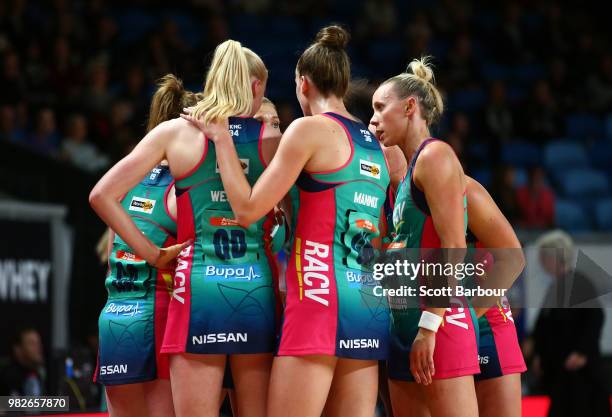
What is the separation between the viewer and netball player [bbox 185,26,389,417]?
11.8 feet

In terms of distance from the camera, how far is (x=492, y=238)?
4348 mm

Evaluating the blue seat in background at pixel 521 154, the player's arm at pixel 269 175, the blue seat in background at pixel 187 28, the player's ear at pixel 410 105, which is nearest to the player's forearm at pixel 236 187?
the player's arm at pixel 269 175

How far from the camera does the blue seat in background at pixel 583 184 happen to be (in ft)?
39.2

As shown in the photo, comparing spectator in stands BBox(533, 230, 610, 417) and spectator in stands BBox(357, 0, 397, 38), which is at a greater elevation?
spectator in stands BBox(357, 0, 397, 38)

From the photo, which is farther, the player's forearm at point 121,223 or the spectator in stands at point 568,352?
the spectator in stands at point 568,352

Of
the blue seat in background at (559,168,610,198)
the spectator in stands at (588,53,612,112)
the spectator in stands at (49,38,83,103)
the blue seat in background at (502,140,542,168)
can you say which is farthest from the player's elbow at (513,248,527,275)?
the spectator in stands at (588,53,612,112)

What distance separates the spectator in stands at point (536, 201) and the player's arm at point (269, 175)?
289 inches

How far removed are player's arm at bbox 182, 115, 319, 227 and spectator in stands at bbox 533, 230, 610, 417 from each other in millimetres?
2885

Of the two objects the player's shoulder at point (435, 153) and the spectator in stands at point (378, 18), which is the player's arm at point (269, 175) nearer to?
the player's shoulder at point (435, 153)

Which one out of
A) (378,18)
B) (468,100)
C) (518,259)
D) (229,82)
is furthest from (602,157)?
(229,82)

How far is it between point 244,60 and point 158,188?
862mm

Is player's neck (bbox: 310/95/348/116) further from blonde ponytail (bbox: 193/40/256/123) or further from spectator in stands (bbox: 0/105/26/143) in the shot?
spectator in stands (bbox: 0/105/26/143)

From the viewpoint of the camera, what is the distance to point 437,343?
3.84m

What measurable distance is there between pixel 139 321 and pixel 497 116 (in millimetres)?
8899
